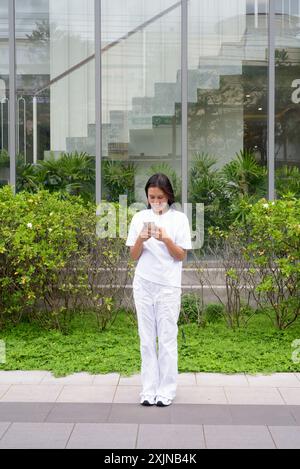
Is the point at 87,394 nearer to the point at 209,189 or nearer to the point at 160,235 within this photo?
the point at 160,235

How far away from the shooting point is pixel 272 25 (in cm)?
1028

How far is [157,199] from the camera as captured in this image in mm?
5570

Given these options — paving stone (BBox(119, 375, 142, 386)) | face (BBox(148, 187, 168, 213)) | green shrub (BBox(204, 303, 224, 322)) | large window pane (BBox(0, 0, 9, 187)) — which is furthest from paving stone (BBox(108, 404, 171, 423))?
large window pane (BBox(0, 0, 9, 187))

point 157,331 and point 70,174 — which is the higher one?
point 70,174

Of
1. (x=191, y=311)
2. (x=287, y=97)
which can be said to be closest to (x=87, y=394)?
(x=191, y=311)

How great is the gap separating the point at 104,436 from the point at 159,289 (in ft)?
4.15

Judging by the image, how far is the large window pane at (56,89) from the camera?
34.0 feet

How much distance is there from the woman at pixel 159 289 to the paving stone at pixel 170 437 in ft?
1.85

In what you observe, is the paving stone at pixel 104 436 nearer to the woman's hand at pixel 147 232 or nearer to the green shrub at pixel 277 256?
the woman's hand at pixel 147 232

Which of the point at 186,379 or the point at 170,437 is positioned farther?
the point at 186,379

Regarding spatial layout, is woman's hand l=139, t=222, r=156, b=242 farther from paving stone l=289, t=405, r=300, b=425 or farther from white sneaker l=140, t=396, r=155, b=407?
paving stone l=289, t=405, r=300, b=425

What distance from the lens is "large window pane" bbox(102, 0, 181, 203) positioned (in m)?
10.4

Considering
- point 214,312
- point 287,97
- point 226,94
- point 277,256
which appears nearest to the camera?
point 277,256

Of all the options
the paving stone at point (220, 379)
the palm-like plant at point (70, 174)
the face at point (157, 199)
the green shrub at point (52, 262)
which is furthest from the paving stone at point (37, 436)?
the palm-like plant at point (70, 174)
